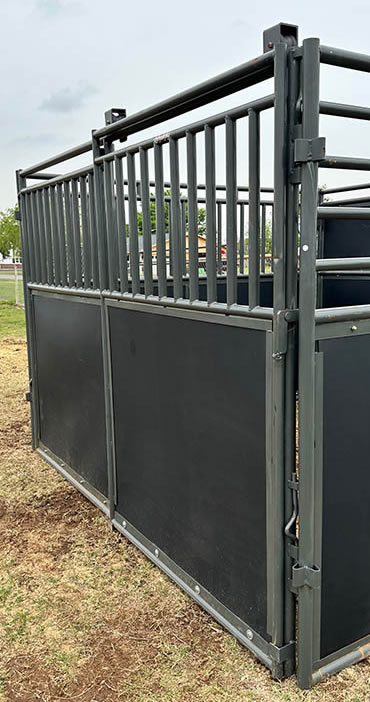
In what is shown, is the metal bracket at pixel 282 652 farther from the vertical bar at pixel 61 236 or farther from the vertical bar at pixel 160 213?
the vertical bar at pixel 61 236

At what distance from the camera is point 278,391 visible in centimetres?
164

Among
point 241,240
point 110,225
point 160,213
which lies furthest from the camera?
point 241,240

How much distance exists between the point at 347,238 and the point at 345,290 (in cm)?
43

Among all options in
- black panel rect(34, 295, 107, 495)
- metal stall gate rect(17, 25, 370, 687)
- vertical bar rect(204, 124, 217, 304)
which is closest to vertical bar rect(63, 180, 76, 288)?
black panel rect(34, 295, 107, 495)

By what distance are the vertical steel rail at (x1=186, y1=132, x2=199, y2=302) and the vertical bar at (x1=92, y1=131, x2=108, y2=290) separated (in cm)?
78

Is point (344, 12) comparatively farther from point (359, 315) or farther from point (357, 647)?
point (357, 647)

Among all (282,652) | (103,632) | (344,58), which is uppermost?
(344,58)

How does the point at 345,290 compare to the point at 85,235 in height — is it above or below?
below

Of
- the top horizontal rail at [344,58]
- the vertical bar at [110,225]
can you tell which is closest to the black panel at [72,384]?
the vertical bar at [110,225]

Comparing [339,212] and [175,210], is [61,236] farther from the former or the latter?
[339,212]

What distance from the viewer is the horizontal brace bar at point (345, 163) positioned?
5.03ft

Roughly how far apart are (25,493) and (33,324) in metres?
1.13

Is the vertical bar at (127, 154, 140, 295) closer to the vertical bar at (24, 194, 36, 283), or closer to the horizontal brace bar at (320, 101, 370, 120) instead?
the horizontal brace bar at (320, 101, 370, 120)

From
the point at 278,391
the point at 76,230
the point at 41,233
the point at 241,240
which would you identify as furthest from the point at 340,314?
the point at 241,240
